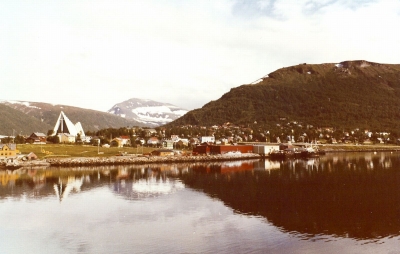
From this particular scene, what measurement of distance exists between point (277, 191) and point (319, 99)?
445 feet

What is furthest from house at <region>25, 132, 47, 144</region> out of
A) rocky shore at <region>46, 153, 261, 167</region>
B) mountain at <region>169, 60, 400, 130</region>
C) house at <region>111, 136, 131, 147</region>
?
mountain at <region>169, 60, 400, 130</region>

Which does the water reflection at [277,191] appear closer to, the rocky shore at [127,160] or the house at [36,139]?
the rocky shore at [127,160]

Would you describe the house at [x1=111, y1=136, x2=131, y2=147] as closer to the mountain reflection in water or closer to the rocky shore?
the rocky shore

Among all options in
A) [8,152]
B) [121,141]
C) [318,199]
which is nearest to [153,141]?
[121,141]

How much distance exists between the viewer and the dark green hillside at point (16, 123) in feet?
528

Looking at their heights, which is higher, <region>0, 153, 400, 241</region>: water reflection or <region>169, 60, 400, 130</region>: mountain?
<region>169, 60, 400, 130</region>: mountain

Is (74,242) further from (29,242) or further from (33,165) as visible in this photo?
(33,165)

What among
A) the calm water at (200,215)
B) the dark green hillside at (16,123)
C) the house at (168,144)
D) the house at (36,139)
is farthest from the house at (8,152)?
the dark green hillside at (16,123)

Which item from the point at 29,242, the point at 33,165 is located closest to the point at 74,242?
the point at 29,242

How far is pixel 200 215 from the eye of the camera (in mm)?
23312

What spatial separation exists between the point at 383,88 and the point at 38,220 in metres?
173

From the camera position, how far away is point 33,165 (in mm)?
51688

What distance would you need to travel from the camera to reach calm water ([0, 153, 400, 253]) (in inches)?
692

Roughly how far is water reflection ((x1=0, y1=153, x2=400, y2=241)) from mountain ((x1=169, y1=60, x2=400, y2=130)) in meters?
99.5
